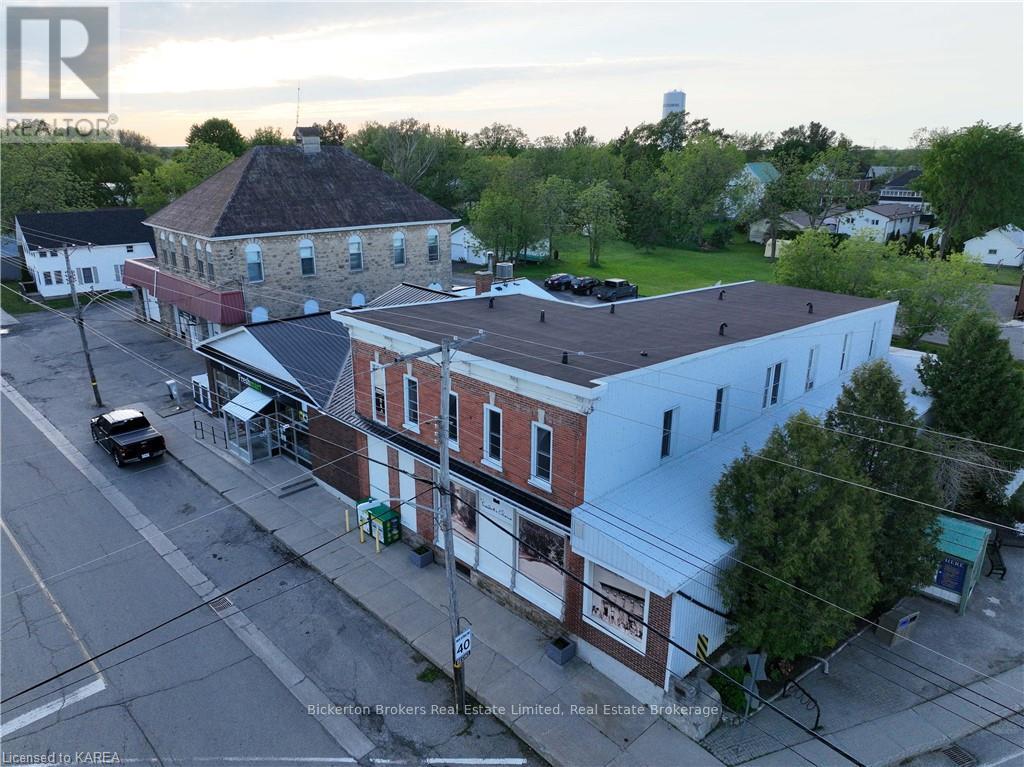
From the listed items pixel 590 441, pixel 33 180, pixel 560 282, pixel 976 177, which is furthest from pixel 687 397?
Answer: pixel 33 180

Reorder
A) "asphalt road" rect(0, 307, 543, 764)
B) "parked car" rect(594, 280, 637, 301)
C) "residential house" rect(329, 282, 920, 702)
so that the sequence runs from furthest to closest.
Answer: "parked car" rect(594, 280, 637, 301) → "residential house" rect(329, 282, 920, 702) → "asphalt road" rect(0, 307, 543, 764)

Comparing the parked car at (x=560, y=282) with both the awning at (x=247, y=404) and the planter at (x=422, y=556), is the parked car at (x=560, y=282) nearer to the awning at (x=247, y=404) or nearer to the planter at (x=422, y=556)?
the awning at (x=247, y=404)

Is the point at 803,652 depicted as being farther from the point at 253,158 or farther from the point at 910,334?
the point at 253,158

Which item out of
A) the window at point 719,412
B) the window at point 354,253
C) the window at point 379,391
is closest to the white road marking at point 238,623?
the window at point 379,391

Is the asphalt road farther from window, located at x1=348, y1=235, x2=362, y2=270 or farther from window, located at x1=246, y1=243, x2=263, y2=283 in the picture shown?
window, located at x1=348, y1=235, x2=362, y2=270

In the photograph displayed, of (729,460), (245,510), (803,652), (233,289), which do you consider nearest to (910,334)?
(729,460)

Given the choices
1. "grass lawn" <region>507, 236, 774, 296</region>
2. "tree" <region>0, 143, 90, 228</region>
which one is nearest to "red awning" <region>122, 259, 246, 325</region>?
"tree" <region>0, 143, 90, 228</region>
